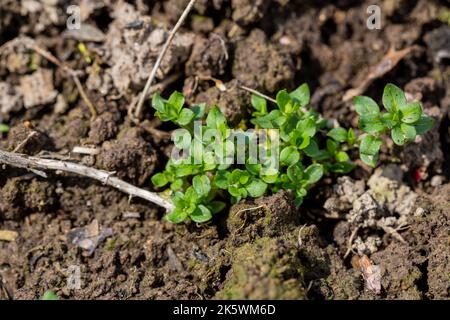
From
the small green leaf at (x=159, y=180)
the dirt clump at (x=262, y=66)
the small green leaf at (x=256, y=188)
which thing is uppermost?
the dirt clump at (x=262, y=66)

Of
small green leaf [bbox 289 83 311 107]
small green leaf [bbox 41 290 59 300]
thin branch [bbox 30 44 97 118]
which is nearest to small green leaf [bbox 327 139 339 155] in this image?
small green leaf [bbox 289 83 311 107]

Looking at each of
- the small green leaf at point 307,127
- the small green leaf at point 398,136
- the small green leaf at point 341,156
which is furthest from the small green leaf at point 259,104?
the small green leaf at point 398,136

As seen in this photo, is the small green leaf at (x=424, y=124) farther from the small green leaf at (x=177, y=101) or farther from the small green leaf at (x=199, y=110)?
the small green leaf at (x=177, y=101)

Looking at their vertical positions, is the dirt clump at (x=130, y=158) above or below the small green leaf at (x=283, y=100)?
below

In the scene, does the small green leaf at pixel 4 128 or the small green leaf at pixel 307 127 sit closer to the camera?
the small green leaf at pixel 307 127

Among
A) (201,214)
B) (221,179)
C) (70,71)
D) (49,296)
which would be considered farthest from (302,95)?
(49,296)

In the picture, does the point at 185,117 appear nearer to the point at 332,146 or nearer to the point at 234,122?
the point at 234,122

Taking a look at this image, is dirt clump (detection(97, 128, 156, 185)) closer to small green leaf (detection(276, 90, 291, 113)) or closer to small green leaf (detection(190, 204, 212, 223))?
small green leaf (detection(190, 204, 212, 223))
